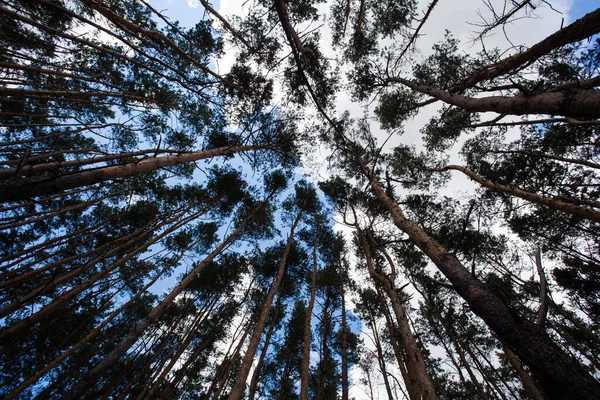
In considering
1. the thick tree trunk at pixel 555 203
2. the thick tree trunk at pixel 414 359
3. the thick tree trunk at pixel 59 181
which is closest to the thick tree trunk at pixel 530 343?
the thick tree trunk at pixel 414 359

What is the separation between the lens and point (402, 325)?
4121mm

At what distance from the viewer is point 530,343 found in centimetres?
150

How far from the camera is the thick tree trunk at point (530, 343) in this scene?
4.07 feet

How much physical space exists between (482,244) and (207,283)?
531 inches

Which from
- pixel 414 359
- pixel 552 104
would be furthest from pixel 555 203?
pixel 414 359

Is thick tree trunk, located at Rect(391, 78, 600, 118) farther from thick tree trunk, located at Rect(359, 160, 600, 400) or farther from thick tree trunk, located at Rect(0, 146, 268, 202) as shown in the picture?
thick tree trunk, located at Rect(0, 146, 268, 202)

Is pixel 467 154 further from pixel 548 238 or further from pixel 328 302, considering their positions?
pixel 328 302

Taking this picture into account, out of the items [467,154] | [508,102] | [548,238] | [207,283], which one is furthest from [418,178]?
[207,283]

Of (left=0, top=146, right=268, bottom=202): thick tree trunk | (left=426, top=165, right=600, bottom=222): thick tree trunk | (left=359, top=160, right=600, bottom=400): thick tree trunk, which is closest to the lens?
(left=359, top=160, right=600, bottom=400): thick tree trunk

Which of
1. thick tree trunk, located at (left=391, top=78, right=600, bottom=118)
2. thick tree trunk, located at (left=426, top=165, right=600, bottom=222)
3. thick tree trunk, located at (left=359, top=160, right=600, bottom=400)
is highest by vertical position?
thick tree trunk, located at (left=426, top=165, right=600, bottom=222)

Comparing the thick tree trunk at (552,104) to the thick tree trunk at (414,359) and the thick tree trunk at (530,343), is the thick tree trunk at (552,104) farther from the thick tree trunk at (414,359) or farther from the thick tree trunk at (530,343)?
the thick tree trunk at (414,359)

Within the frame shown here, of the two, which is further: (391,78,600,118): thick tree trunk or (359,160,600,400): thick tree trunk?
(391,78,600,118): thick tree trunk

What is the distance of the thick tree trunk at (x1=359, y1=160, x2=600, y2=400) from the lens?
1240mm

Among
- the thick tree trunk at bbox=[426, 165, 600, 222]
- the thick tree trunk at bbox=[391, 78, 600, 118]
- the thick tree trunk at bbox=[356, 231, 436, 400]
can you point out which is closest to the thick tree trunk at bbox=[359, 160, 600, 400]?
the thick tree trunk at bbox=[356, 231, 436, 400]
